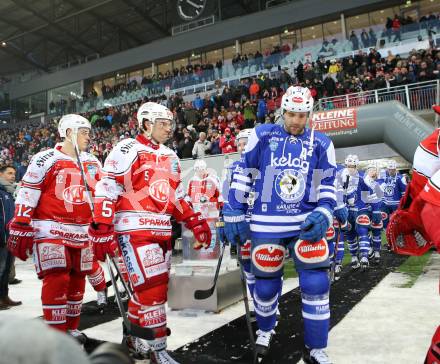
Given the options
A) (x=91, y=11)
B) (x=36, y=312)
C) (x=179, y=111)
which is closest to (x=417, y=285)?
(x=36, y=312)

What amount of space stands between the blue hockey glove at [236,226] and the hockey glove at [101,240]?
0.95m

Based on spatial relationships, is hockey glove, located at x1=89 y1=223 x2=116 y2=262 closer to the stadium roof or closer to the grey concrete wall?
the grey concrete wall

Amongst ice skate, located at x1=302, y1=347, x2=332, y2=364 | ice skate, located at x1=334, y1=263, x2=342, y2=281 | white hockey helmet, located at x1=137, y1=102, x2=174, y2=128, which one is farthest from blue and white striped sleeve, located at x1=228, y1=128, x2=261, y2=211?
ice skate, located at x1=334, y1=263, x2=342, y2=281

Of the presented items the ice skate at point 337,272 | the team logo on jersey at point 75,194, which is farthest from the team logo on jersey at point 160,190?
the ice skate at point 337,272

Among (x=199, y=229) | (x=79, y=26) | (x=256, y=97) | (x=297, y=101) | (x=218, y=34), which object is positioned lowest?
(x=199, y=229)

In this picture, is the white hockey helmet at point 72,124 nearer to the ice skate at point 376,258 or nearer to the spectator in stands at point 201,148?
the ice skate at point 376,258

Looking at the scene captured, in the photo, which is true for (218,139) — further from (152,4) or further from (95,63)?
(95,63)

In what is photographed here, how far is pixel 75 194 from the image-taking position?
13.0ft

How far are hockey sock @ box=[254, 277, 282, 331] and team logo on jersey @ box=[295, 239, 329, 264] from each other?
0.33 metres

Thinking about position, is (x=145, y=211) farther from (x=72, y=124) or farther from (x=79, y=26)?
(x=79, y=26)

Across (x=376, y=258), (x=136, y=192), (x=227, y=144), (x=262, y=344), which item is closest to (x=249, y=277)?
(x=262, y=344)

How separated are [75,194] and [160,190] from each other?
1.05 meters

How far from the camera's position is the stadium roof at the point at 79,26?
30.9 m

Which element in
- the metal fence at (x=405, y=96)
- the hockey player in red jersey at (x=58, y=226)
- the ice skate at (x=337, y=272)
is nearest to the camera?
the hockey player in red jersey at (x=58, y=226)
